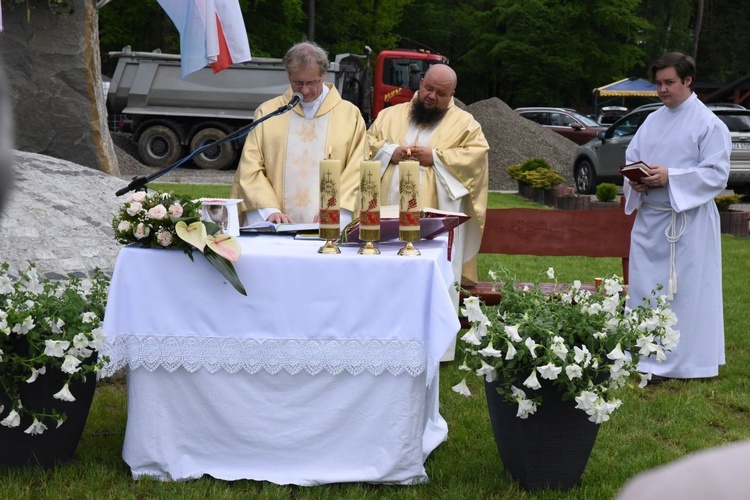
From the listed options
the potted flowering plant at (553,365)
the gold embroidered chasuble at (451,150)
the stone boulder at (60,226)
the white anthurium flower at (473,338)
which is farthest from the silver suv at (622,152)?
the white anthurium flower at (473,338)

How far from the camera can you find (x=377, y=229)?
3965 millimetres

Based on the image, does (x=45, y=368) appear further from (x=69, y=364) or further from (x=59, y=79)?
(x=59, y=79)

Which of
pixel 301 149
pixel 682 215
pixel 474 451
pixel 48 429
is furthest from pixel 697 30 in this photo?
pixel 48 429

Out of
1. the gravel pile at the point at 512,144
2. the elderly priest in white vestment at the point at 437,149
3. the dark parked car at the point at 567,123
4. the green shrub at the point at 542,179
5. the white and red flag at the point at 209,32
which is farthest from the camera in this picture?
the dark parked car at the point at 567,123

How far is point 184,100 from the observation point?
21.0 metres

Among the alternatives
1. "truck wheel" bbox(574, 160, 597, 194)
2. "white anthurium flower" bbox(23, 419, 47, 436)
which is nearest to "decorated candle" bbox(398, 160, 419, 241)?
"white anthurium flower" bbox(23, 419, 47, 436)

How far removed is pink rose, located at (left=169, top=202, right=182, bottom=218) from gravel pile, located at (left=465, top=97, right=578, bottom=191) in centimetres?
1588

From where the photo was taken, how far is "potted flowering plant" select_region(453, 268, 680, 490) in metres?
3.59

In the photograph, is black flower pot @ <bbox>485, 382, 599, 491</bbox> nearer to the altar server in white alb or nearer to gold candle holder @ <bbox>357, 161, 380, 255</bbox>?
gold candle holder @ <bbox>357, 161, 380, 255</bbox>

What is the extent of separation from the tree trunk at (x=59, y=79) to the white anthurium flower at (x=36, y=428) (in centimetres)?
577

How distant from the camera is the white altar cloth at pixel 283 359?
3.79 metres

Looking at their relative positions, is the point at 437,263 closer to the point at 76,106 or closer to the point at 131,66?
the point at 76,106

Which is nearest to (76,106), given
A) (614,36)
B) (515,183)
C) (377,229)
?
(377,229)

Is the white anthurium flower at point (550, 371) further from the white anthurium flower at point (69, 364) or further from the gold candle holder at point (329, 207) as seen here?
the white anthurium flower at point (69, 364)
